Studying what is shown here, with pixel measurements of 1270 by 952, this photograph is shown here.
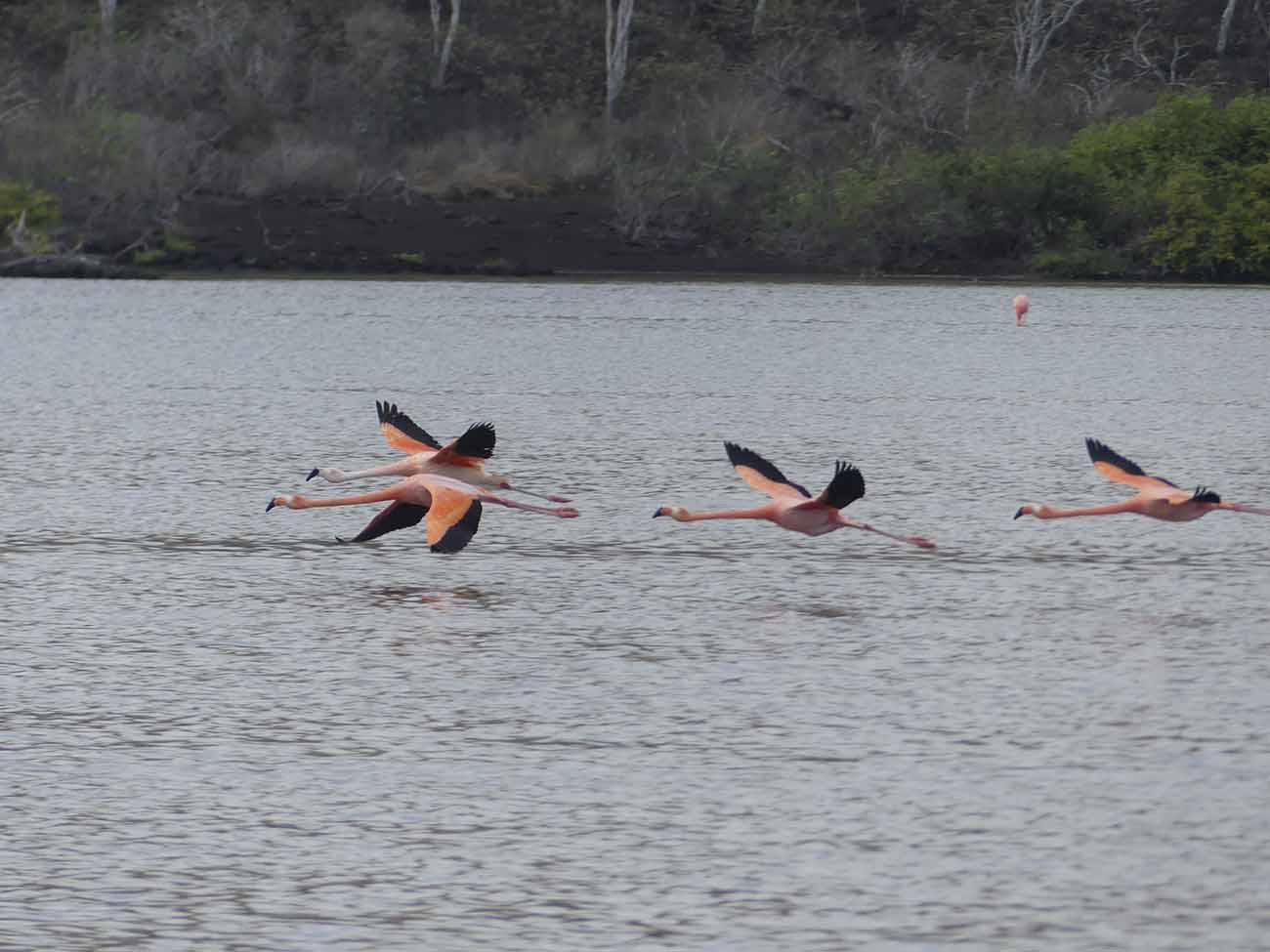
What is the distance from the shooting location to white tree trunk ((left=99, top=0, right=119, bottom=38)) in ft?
219

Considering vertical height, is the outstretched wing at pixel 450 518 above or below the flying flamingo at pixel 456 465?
below

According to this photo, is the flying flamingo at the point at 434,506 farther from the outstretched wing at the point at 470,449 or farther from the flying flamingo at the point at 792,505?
the flying flamingo at the point at 792,505

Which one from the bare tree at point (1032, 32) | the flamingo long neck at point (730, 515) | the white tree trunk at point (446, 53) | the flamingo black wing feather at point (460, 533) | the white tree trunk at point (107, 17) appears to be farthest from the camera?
the bare tree at point (1032, 32)

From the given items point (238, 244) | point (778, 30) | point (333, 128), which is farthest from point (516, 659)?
point (778, 30)

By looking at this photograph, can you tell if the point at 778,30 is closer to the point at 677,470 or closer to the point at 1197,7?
the point at 1197,7

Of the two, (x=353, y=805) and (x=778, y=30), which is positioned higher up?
(x=778, y=30)

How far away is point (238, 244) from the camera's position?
56875 millimetres

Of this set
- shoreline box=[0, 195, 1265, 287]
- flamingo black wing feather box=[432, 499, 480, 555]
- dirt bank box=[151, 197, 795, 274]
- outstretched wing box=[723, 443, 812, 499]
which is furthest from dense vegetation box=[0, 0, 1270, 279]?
flamingo black wing feather box=[432, 499, 480, 555]

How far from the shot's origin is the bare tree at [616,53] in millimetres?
67875

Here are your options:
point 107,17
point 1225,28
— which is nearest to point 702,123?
point 107,17

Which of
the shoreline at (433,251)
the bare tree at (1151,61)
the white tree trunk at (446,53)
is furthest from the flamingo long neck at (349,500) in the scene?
the bare tree at (1151,61)

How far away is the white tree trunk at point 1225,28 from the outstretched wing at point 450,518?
67.0 metres

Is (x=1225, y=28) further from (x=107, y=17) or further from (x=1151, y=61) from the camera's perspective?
(x=107, y=17)

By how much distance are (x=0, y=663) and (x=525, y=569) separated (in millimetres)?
3433
